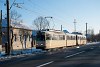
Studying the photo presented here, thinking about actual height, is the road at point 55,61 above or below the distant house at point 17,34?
below

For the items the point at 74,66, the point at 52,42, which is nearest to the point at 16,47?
the point at 52,42

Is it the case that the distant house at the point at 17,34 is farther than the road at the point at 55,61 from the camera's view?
Yes

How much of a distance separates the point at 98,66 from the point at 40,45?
2712cm

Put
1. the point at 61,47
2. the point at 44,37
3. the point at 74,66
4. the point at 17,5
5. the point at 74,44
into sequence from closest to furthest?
the point at 74,66, the point at 17,5, the point at 44,37, the point at 61,47, the point at 74,44

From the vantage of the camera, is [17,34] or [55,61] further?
[17,34]

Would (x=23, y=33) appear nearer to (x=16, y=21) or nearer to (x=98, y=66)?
(x=16, y=21)

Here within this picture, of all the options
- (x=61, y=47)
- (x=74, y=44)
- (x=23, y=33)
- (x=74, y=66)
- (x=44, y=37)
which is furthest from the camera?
(x=74, y=44)

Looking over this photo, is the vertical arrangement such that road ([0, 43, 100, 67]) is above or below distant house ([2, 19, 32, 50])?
below

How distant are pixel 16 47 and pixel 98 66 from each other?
→ 42.2 m

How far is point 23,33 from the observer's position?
199 ft

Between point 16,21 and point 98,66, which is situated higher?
point 16,21

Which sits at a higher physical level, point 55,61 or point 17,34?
point 17,34

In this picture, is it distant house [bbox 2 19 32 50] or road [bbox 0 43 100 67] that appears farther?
distant house [bbox 2 19 32 50]

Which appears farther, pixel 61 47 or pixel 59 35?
pixel 61 47
